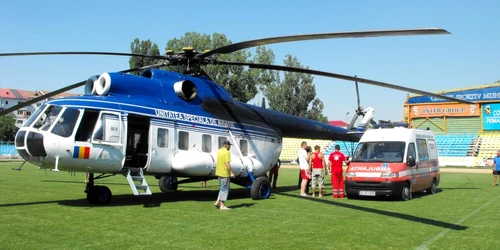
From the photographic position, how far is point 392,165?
12.7 metres

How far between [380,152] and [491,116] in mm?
36552

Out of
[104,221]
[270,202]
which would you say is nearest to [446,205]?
[270,202]

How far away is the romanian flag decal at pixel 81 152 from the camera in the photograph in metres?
9.81

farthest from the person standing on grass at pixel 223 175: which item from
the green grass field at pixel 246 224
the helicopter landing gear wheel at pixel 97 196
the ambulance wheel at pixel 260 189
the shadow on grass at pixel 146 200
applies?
the helicopter landing gear wheel at pixel 97 196

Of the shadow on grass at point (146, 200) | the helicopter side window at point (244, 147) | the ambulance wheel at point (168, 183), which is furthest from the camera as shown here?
the ambulance wheel at point (168, 183)

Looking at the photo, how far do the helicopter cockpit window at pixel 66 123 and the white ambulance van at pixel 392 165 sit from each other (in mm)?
7550

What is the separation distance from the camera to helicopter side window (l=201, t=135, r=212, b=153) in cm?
1247

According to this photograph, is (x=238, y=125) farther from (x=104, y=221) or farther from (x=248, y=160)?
(x=104, y=221)

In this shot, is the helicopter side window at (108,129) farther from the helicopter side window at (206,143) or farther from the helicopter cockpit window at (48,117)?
the helicopter side window at (206,143)

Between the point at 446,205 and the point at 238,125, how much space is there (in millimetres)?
6124

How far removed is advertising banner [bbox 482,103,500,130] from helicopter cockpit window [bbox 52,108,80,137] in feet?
143

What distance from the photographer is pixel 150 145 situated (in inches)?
437

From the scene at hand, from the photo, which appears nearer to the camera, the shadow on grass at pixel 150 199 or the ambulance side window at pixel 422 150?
the shadow on grass at pixel 150 199

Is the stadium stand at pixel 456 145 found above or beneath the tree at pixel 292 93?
beneath
